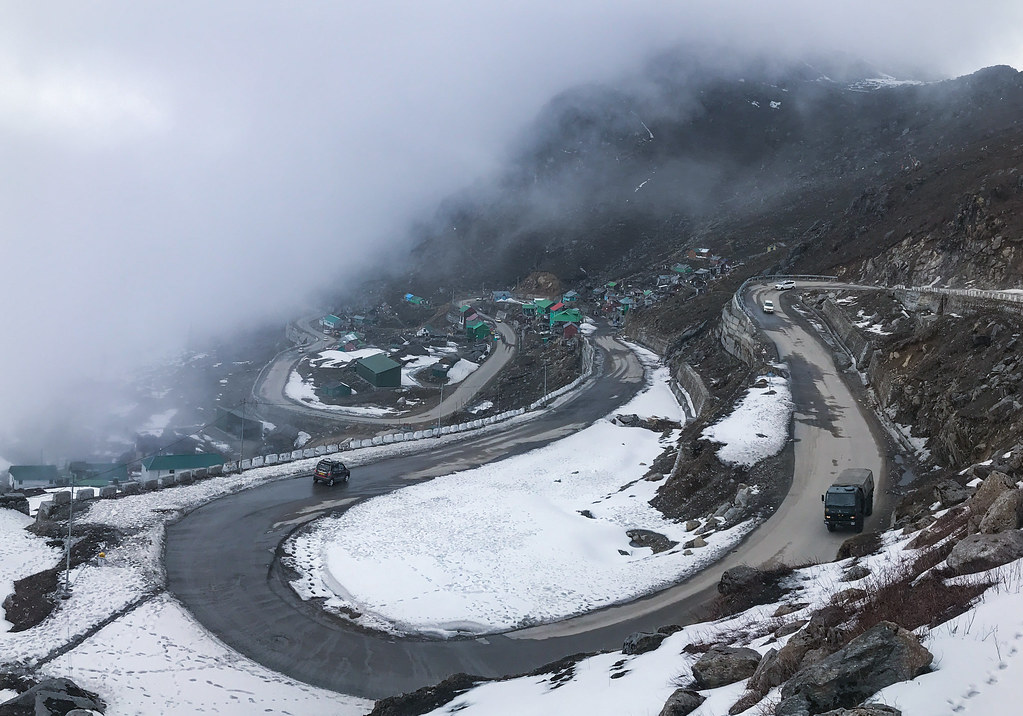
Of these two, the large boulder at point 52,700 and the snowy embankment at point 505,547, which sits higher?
the large boulder at point 52,700

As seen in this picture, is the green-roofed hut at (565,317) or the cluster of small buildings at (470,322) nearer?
the green-roofed hut at (565,317)

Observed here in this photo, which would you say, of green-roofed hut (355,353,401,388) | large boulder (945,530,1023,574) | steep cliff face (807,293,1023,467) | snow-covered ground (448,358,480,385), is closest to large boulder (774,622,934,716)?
large boulder (945,530,1023,574)

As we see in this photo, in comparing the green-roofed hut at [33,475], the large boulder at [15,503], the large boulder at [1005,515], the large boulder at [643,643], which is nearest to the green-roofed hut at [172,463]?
the green-roofed hut at [33,475]

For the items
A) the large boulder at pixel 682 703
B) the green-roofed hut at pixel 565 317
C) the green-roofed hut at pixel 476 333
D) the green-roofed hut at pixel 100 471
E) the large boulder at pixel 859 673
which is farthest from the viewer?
the green-roofed hut at pixel 476 333

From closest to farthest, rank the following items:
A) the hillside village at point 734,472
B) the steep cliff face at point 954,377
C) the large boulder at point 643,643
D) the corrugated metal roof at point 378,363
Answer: the hillside village at point 734,472
the large boulder at point 643,643
the steep cliff face at point 954,377
the corrugated metal roof at point 378,363

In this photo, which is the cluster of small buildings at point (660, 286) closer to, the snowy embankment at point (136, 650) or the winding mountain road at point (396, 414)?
the winding mountain road at point (396, 414)

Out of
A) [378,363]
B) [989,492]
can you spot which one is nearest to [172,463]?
[378,363]

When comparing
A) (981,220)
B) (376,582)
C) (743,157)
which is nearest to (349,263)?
(743,157)

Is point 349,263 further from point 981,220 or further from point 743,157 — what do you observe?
point 981,220
